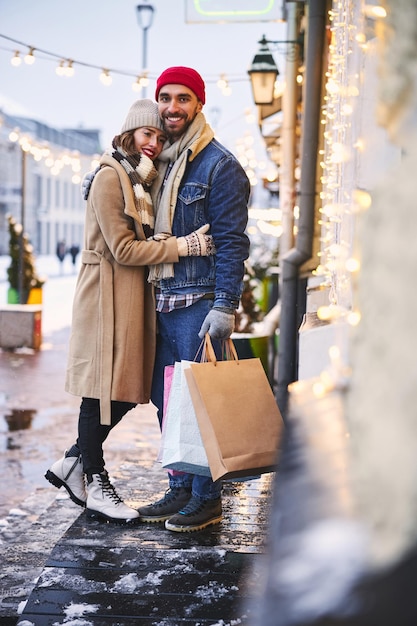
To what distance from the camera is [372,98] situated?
2613 mm

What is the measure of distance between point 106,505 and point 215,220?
4.60ft

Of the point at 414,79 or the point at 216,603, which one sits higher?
the point at 414,79

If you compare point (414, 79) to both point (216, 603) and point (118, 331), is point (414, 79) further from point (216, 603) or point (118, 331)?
point (118, 331)

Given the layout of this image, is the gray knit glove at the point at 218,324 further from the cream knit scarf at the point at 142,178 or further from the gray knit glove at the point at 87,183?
the gray knit glove at the point at 87,183

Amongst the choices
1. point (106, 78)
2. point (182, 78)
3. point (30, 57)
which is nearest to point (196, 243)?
point (182, 78)

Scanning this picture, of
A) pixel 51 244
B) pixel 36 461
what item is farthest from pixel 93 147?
pixel 36 461

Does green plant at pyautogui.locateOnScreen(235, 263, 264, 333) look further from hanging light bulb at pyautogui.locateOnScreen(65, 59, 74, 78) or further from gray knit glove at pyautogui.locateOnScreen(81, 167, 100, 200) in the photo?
gray knit glove at pyautogui.locateOnScreen(81, 167, 100, 200)

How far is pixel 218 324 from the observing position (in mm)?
3590

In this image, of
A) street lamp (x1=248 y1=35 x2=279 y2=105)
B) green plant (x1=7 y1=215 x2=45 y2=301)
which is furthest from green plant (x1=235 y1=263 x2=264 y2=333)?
green plant (x1=7 y1=215 x2=45 y2=301)

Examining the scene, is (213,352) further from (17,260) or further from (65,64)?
(17,260)

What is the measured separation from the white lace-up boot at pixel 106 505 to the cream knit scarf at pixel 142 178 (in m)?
1.20

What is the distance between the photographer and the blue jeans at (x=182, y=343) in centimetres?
378

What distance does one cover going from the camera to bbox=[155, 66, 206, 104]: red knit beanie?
12.6ft

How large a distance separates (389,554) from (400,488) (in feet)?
0.26
